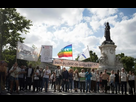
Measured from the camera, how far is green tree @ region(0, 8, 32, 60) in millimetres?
20000

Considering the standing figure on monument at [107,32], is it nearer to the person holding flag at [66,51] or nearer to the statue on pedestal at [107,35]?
the statue on pedestal at [107,35]

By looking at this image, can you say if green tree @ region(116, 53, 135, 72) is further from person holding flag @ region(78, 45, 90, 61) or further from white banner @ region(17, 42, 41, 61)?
white banner @ region(17, 42, 41, 61)

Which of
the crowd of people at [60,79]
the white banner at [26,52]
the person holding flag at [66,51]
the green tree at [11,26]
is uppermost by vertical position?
the green tree at [11,26]

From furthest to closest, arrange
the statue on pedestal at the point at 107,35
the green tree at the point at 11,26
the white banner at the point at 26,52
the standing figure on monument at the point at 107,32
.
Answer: the standing figure on monument at the point at 107,32 < the statue on pedestal at the point at 107,35 < the green tree at the point at 11,26 < the white banner at the point at 26,52

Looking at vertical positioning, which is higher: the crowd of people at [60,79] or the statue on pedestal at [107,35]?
A: the statue on pedestal at [107,35]

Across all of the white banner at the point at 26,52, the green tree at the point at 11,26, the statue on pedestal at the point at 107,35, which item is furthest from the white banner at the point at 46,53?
the statue on pedestal at the point at 107,35

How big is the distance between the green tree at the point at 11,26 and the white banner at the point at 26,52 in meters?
9.70

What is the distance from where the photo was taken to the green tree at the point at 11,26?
2000 centimetres

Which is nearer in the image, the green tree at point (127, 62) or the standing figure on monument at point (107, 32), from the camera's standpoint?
the standing figure on monument at point (107, 32)

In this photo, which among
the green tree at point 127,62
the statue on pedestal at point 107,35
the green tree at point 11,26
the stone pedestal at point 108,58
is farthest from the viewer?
the green tree at point 127,62

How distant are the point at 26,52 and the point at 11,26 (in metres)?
11.8

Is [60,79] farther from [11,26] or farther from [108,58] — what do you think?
[108,58]
